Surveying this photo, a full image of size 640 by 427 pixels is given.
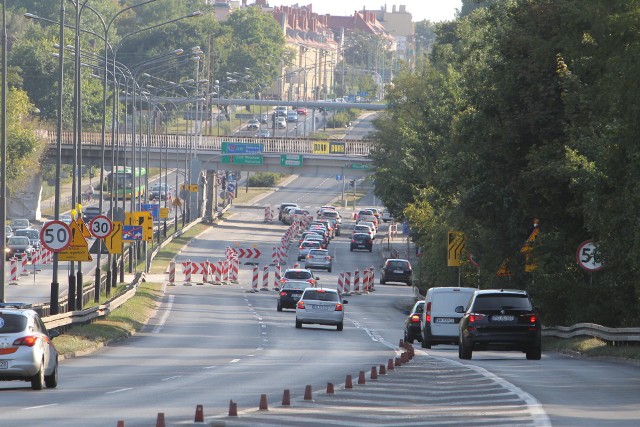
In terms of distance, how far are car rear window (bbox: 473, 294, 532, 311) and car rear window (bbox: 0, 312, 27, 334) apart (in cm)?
1204

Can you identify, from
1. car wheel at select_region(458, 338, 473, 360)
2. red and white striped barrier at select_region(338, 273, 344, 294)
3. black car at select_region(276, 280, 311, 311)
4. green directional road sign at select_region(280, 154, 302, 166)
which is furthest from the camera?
green directional road sign at select_region(280, 154, 302, 166)

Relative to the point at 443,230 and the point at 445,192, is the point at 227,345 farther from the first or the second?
the point at 443,230

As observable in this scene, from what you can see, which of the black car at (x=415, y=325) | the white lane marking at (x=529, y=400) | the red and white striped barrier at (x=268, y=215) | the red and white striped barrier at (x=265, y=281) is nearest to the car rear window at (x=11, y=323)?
the white lane marking at (x=529, y=400)

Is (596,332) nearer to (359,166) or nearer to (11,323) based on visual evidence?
(11,323)

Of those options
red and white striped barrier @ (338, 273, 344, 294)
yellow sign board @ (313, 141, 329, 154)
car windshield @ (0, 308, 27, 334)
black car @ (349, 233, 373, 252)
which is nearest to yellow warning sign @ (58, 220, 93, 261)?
car windshield @ (0, 308, 27, 334)

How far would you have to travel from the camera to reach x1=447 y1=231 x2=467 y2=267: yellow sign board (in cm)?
5272

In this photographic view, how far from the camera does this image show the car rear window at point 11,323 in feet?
75.4

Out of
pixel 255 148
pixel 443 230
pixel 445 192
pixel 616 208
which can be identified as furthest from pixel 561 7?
pixel 255 148

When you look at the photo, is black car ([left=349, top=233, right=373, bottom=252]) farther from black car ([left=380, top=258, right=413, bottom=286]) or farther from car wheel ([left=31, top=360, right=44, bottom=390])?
car wheel ([left=31, top=360, right=44, bottom=390])

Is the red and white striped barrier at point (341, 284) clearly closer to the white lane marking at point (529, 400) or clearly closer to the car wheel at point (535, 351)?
the car wheel at point (535, 351)

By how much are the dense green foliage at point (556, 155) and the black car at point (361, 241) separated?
53148 mm

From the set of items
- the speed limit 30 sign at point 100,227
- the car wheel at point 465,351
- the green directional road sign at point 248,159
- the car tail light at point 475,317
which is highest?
the green directional road sign at point 248,159

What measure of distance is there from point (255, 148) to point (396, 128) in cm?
2213

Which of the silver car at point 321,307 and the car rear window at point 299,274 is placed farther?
the car rear window at point 299,274
